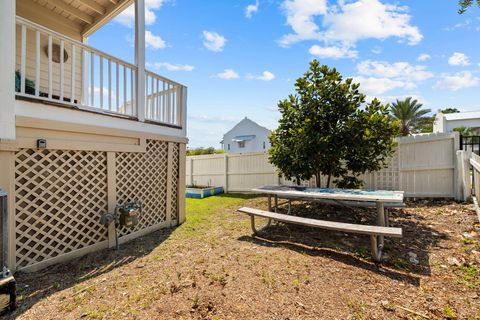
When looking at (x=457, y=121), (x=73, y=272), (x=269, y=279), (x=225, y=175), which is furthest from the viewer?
(x=457, y=121)

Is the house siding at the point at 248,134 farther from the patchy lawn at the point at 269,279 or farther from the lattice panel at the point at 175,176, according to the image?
the patchy lawn at the point at 269,279

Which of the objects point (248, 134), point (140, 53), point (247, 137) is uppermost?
point (248, 134)

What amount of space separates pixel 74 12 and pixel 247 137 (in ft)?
74.6

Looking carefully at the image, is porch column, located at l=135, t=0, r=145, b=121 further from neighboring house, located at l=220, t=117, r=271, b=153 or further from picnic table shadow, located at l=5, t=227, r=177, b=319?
neighboring house, located at l=220, t=117, r=271, b=153

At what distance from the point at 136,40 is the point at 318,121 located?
4.41m

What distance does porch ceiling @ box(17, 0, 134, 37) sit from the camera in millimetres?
5324

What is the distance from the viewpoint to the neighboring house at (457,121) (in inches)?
907

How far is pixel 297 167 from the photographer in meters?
6.03

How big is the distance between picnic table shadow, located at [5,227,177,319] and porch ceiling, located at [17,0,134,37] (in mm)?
5230

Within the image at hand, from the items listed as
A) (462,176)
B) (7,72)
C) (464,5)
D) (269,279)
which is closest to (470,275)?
(269,279)

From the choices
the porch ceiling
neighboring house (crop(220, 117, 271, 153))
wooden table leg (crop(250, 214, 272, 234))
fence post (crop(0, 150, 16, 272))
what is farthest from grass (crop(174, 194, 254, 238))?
neighboring house (crop(220, 117, 271, 153))

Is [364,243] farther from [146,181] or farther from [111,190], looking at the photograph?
[111,190]

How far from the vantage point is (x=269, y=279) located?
2.67 m

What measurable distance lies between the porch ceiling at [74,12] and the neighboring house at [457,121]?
30.2 metres
